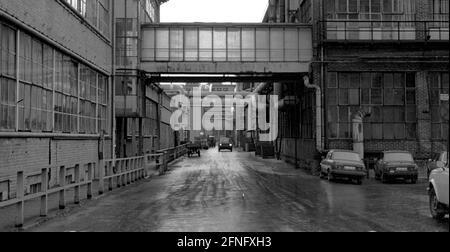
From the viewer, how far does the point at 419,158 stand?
30.6 metres

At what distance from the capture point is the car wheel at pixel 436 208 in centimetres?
1132

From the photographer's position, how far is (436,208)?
11461 millimetres

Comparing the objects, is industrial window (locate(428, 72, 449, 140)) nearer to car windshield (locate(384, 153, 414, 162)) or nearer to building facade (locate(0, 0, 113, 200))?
car windshield (locate(384, 153, 414, 162))

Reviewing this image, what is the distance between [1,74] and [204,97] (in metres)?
66.5

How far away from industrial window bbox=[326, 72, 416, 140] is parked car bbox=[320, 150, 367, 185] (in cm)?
605

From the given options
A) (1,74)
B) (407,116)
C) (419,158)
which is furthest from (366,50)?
(1,74)

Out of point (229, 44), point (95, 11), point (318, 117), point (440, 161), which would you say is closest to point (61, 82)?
point (95, 11)

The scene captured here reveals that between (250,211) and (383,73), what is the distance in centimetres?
2138

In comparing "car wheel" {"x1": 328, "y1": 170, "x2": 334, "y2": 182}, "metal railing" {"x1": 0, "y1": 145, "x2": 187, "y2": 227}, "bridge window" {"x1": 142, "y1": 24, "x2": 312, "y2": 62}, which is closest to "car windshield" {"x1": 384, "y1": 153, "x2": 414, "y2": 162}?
"car wheel" {"x1": 328, "y1": 170, "x2": 334, "y2": 182}

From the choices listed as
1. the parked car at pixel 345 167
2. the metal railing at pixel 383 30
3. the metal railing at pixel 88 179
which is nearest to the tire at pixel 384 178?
the parked car at pixel 345 167

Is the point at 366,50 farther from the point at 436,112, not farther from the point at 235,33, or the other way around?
the point at 235,33

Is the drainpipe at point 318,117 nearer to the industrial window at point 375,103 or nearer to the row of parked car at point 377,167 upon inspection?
the industrial window at point 375,103

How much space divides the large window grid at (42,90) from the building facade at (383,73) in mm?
14673

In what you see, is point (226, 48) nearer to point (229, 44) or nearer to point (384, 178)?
point (229, 44)
